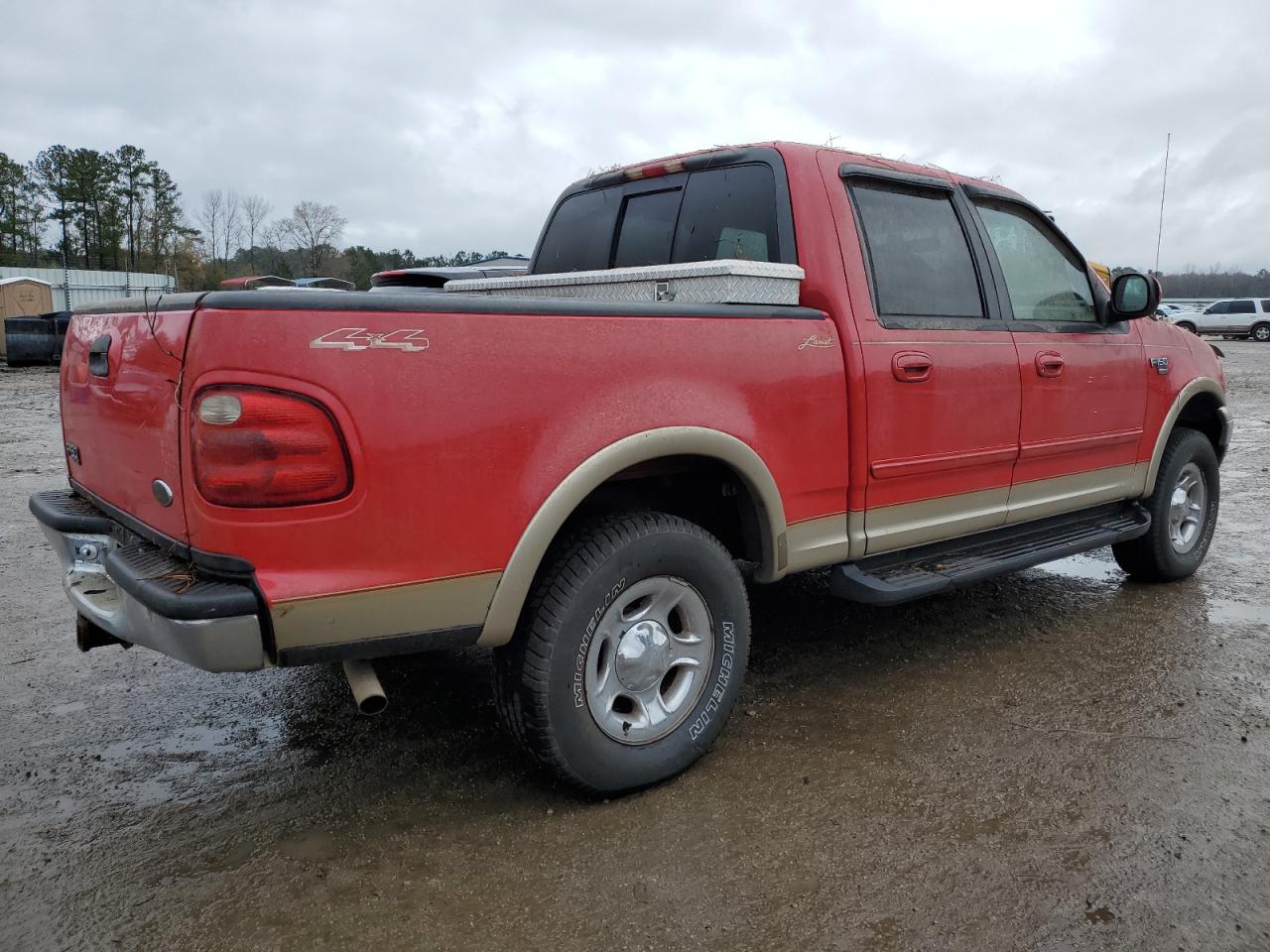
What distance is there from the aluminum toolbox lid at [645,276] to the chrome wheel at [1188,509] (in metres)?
3.07

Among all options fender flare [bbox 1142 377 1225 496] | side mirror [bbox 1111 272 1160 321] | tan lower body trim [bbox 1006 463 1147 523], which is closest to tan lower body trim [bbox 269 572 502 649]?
tan lower body trim [bbox 1006 463 1147 523]

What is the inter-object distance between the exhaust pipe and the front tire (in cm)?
39

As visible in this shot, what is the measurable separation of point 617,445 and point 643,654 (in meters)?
0.66

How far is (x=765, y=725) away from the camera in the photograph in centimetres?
343

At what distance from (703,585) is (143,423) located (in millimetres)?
1631

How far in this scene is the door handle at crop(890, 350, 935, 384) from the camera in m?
3.40

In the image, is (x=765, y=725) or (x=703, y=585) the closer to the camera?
(x=703, y=585)

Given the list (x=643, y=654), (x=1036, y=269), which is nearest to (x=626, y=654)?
(x=643, y=654)

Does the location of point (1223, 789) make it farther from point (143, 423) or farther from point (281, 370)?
point (143, 423)

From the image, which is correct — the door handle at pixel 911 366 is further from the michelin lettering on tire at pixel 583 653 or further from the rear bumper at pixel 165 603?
the rear bumper at pixel 165 603

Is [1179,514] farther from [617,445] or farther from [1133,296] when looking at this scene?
[617,445]

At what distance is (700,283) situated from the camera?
321 centimetres

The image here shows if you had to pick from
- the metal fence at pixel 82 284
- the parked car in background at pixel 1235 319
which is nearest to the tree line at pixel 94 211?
the metal fence at pixel 82 284

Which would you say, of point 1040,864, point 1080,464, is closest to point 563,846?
point 1040,864
